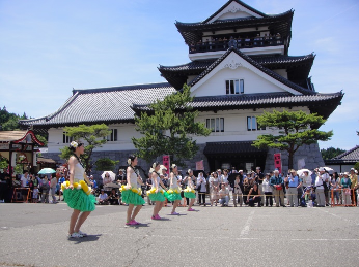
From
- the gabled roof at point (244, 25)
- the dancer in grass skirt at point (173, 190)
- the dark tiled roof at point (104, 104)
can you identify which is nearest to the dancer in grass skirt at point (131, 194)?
the dancer in grass skirt at point (173, 190)

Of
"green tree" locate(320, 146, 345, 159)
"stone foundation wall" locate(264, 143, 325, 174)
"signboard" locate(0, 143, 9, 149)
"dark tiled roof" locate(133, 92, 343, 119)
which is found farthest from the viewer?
"green tree" locate(320, 146, 345, 159)

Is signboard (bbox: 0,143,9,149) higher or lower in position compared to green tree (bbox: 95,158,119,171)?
higher

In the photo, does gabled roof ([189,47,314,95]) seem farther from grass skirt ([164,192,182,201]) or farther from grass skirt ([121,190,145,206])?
grass skirt ([121,190,145,206])

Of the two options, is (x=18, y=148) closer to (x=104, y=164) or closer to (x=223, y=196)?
(x=104, y=164)

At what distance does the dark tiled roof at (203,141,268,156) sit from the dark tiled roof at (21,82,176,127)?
7.43 metres

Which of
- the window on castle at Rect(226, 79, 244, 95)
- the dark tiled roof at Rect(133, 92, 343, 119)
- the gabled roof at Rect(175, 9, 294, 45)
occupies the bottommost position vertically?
the dark tiled roof at Rect(133, 92, 343, 119)

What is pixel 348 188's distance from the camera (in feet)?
59.0

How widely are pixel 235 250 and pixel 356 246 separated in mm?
2187

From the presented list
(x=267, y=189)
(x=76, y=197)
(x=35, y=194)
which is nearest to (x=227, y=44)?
(x=267, y=189)

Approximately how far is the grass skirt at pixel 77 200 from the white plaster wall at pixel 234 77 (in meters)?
24.7

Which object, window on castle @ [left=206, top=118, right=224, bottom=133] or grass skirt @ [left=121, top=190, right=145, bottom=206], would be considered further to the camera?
window on castle @ [left=206, top=118, right=224, bottom=133]

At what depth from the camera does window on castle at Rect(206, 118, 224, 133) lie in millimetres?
30984

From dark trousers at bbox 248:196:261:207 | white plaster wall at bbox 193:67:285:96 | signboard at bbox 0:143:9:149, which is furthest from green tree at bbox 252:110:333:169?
signboard at bbox 0:143:9:149

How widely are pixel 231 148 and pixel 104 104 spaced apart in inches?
567
